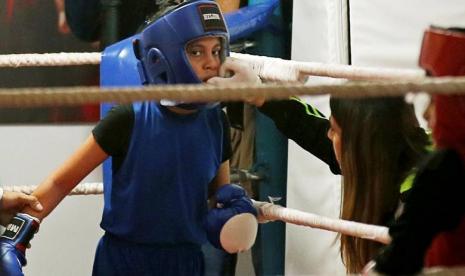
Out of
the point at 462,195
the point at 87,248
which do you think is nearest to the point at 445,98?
the point at 462,195

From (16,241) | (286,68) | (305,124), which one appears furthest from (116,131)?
(305,124)

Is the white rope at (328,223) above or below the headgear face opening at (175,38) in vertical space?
below

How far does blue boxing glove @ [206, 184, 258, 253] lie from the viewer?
1302mm

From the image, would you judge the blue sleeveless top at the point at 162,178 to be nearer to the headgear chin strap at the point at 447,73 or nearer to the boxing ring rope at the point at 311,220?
the boxing ring rope at the point at 311,220

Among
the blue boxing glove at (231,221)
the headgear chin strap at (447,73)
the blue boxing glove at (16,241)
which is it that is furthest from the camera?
the blue boxing glove at (231,221)

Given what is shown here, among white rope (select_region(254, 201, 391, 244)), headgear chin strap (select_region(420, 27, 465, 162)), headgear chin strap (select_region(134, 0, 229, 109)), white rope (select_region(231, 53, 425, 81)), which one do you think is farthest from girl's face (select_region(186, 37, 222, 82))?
headgear chin strap (select_region(420, 27, 465, 162))

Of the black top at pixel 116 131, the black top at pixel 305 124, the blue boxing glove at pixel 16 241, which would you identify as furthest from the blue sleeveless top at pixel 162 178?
the black top at pixel 305 124

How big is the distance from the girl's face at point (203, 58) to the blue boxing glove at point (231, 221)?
0.59 ft

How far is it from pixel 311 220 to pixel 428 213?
69 cm

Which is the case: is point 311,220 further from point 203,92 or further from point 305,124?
point 203,92

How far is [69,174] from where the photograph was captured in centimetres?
132

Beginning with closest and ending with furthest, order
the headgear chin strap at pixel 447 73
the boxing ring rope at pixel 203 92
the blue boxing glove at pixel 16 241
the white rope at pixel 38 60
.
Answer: the boxing ring rope at pixel 203 92 < the headgear chin strap at pixel 447 73 < the blue boxing glove at pixel 16 241 < the white rope at pixel 38 60

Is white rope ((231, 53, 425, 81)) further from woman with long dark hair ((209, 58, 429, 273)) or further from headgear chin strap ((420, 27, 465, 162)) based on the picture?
headgear chin strap ((420, 27, 465, 162))

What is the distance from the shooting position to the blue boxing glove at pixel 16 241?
1191 mm
